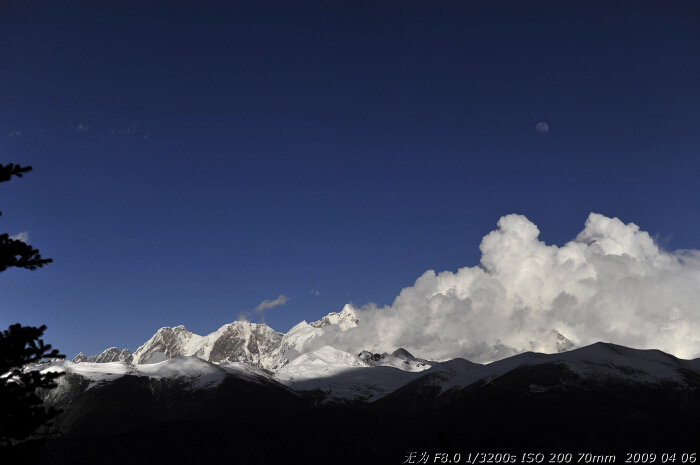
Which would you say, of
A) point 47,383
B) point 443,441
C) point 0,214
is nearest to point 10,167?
point 0,214

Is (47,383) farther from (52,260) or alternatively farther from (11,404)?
(52,260)

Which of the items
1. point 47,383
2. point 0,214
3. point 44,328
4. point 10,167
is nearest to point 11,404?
point 47,383

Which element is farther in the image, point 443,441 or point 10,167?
point 10,167

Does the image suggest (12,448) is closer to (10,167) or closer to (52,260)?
(52,260)

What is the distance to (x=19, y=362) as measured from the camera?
30.0 meters

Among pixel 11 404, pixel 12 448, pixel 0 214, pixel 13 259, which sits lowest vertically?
pixel 12 448

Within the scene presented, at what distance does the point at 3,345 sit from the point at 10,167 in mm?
8850

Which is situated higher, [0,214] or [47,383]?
[0,214]

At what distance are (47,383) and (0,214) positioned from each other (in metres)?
8.83

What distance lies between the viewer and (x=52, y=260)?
3033cm

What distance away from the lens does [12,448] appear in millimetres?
28109

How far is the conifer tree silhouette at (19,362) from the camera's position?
2927cm

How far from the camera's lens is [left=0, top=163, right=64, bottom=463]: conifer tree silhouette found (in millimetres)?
29266

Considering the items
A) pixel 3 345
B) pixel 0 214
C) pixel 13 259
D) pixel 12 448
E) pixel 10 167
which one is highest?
pixel 10 167
